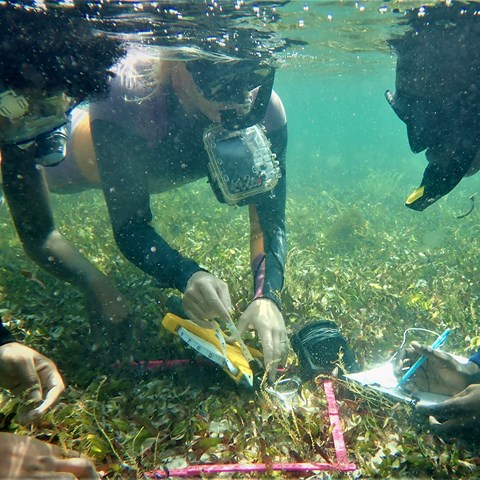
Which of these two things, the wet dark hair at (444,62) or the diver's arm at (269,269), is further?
the diver's arm at (269,269)

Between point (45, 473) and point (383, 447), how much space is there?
2.32m

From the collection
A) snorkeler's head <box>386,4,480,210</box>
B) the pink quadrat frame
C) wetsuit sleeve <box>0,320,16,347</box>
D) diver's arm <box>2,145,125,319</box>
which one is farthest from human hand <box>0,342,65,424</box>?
snorkeler's head <box>386,4,480,210</box>

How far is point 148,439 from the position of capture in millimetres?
2508

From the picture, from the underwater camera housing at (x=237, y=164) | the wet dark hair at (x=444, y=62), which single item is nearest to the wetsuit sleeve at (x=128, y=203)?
the underwater camera housing at (x=237, y=164)

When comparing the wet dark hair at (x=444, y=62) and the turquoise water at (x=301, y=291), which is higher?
the wet dark hair at (x=444, y=62)

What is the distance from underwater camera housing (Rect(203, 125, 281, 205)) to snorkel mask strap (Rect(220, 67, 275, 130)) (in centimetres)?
8

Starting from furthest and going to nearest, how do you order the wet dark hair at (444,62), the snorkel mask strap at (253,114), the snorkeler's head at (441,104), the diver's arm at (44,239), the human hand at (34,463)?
the snorkel mask strap at (253,114) → the diver's arm at (44,239) → the wet dark hair at (444,62) → the snorkeler's head at (441,104) → the human hand at (34,463)

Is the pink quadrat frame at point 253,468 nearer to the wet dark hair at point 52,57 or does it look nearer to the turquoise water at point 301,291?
the turquoise water at point 301,291

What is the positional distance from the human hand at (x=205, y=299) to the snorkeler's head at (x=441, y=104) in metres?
1.90

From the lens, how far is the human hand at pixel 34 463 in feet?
5.05

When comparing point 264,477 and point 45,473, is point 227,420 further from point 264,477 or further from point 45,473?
point 45,473

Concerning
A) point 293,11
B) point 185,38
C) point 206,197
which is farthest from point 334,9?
point 206,197

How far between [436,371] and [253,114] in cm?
316

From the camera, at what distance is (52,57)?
263cm
